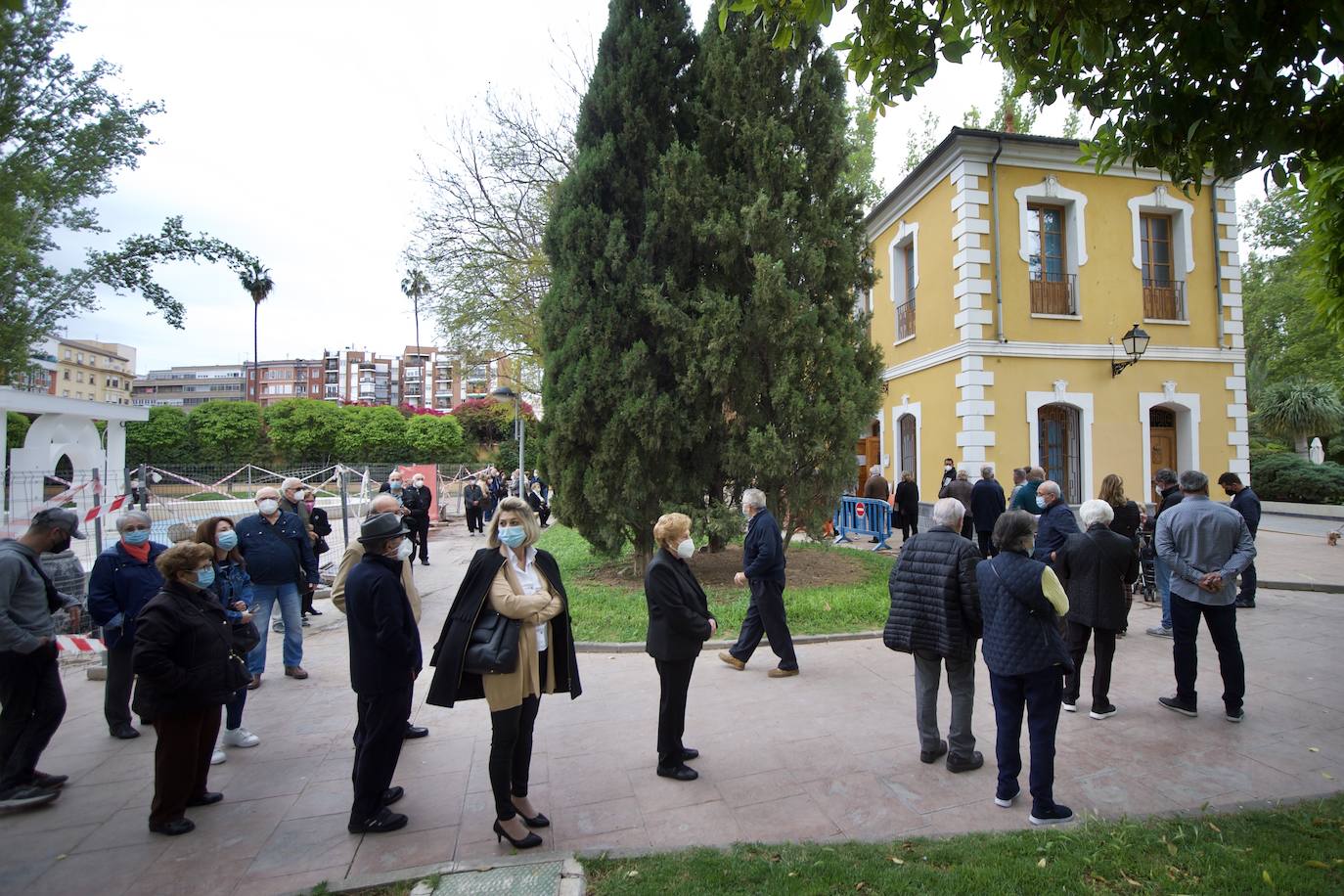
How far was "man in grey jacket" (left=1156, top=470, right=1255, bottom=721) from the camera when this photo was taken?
202 inches

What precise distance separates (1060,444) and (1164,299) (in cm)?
424

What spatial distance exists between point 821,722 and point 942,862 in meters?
1.90

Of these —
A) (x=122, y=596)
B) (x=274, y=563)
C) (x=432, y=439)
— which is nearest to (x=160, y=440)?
(x=432, y=439)

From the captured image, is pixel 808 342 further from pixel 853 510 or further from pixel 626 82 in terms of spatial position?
pixel 853 510

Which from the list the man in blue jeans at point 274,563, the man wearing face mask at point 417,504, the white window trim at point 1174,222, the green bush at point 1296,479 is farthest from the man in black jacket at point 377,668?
the green bush at point 1296,479

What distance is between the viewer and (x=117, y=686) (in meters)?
5.30

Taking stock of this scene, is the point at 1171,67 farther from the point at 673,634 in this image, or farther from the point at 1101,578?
the point at 673,634

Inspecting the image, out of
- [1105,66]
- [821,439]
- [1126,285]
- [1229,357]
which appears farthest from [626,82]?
[1229,357]

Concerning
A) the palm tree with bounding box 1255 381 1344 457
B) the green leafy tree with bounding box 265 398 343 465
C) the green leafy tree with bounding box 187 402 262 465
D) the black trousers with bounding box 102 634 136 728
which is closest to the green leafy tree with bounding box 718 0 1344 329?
the black trousers with bounding box 102 634 136 728

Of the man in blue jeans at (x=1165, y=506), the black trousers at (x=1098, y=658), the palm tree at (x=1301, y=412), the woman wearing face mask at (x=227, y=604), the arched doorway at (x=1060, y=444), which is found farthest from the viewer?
the palm tree at (x=1301, y=412)

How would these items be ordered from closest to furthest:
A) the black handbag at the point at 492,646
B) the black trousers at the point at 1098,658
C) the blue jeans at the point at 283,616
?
the black handbag at the point at 492,646 < the black trousers at the point at 1098,658 < the blue jeans at the point at 283,616

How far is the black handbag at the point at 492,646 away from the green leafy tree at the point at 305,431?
4196 centimetres

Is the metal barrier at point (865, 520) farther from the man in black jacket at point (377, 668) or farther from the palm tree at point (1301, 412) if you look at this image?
the palm tree at point (1301, 412)

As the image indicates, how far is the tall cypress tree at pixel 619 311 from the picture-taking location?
9742 millimetres
